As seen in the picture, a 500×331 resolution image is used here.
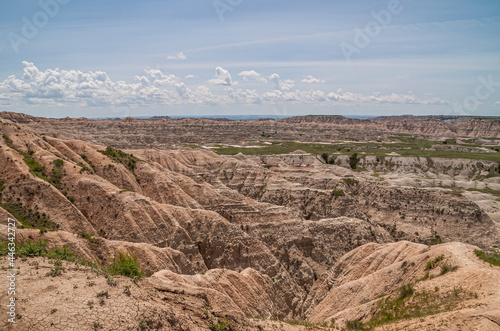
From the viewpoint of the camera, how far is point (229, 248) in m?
34.2

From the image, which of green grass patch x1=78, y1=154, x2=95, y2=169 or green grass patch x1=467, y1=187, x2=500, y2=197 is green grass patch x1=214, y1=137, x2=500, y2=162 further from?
green grass patch x1=78, y1=154, x2=95, y2=169

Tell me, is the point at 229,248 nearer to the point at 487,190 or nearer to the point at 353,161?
the point at 487,190

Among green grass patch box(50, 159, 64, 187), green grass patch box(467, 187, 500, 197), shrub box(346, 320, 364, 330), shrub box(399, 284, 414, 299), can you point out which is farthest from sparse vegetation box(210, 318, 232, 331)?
green grass patch box(467, 187, 500, 197)

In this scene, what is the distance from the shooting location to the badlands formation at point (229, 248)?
47.3ft

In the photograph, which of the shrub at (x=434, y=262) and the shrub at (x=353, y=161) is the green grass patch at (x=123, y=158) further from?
the shrub at (x=353, y=161)

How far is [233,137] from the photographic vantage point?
17812cm

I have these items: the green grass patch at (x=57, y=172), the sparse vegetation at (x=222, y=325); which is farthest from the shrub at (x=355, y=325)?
the green grass patch at (x=57, y=172)

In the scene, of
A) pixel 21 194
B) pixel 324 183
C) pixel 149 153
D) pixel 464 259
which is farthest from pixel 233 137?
pixel 464 259

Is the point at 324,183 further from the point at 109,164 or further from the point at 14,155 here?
the point at 14,155

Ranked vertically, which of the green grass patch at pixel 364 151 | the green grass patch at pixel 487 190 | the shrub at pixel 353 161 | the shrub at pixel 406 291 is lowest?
the green grass patch at pixel 487 190

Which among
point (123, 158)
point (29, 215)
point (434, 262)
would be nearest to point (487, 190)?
point (434, 262)

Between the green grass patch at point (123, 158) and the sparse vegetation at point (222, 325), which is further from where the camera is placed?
the green grass patch at point (123, 158)

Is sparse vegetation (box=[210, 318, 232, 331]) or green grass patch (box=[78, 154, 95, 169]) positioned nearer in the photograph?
sparse vegetation (box=[210, 318, 232, 331])

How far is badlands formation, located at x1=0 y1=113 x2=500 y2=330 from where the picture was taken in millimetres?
14422
